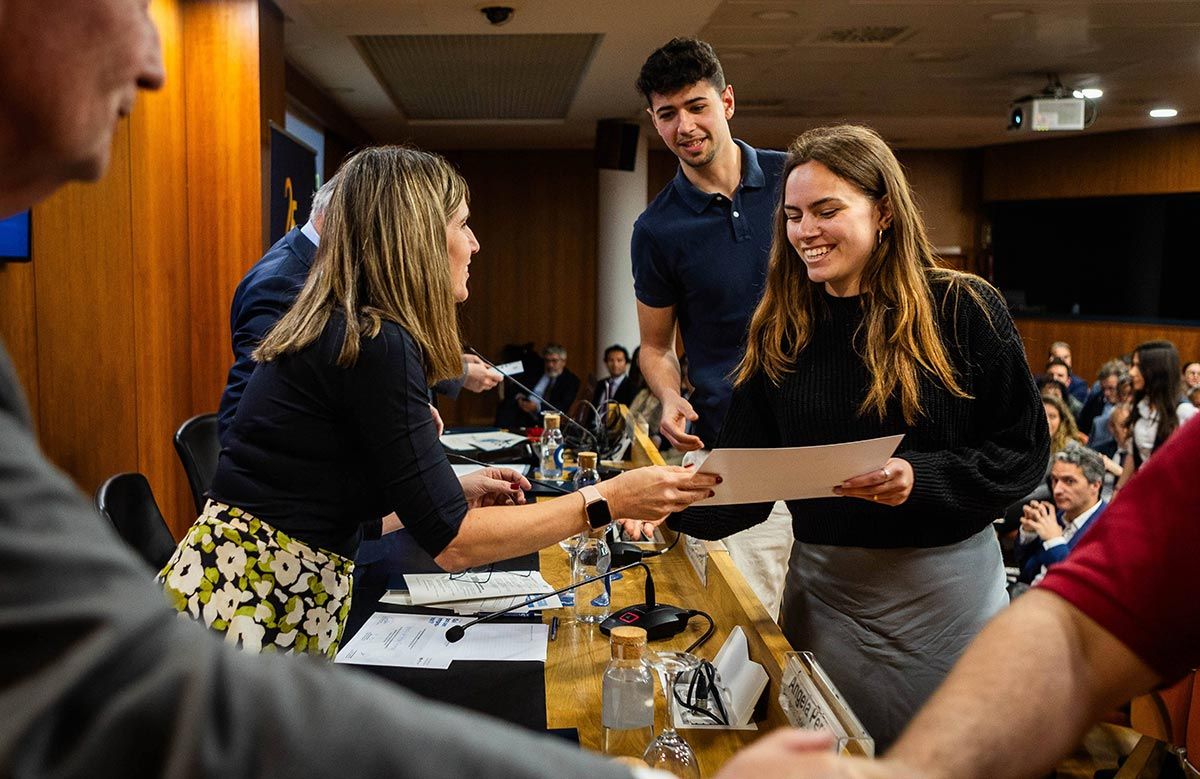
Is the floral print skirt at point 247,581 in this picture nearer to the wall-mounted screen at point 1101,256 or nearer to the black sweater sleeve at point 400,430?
the black sweater sleeve at point 400,430

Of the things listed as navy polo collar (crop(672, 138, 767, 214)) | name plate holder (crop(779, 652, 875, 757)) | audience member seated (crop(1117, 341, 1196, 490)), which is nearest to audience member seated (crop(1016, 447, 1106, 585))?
audience member seated (crop(1117, 341, 1196, 490))

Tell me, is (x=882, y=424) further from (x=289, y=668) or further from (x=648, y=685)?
(x=289, y=668)

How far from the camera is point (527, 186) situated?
1232cm

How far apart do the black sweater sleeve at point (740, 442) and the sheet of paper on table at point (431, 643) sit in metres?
0.38

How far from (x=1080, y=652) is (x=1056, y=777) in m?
3.04

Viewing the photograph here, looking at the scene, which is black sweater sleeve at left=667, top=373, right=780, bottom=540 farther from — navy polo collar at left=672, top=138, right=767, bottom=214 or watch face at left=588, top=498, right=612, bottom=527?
navy polo collar at left=672, top=138, right=767, bottom=214

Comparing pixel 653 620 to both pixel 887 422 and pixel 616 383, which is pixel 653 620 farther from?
pixel 616 383

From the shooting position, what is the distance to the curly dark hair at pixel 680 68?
296 centimetres

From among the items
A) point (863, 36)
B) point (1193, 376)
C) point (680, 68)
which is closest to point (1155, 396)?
point (1193, 376)

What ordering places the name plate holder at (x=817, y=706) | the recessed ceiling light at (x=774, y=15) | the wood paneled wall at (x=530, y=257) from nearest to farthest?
1. the name plate holder at (x=817, y=706)
2. the recessed ceiling light at (x=774, y=15)
3. the wood paneled wall at (x=530, y=257)

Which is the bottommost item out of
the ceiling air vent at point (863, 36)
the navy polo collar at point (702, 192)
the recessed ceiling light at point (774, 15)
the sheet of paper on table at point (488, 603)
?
the sheet of paper on table at point (488, 603)

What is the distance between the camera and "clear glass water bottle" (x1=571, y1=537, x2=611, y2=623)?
2.28 meters

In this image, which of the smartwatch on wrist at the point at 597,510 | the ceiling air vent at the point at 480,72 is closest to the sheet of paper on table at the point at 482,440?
the smartwatch on wrist at the point at 597,510

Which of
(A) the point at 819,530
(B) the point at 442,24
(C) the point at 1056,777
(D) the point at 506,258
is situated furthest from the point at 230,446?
(D) the point at 506,258
